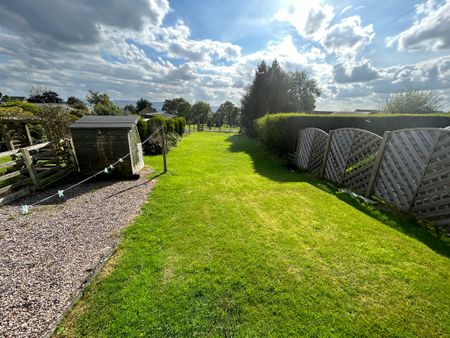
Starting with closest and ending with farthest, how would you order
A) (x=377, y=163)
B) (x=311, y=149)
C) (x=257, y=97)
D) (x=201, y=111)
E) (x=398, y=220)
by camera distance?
(x=398, y=220) < (x=377, y=163) < (x=311, y=149) < (x=257, y=97) < (x=201, y=111)

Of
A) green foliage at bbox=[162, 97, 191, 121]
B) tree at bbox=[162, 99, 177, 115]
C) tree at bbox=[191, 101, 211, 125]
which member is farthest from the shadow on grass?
tree at bbox=[162, 99, 177, 115]

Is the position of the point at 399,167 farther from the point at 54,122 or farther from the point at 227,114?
the point at 227,114

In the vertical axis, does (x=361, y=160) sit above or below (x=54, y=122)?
below

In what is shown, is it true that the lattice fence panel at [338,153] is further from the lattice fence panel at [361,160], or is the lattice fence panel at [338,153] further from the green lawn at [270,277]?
the green lawn at [270,277]

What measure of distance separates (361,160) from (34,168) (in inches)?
404

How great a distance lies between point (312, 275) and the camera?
290cm

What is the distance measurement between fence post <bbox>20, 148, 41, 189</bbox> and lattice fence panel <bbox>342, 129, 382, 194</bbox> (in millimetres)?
10091

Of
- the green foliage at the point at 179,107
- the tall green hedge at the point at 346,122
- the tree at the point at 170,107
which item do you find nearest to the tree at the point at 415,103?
the tall green hedge at the point at 346,122

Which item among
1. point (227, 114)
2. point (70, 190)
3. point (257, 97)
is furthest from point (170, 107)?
point (70, 190)

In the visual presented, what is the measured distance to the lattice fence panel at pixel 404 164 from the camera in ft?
14.4

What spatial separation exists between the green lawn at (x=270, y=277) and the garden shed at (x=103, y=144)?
304cm

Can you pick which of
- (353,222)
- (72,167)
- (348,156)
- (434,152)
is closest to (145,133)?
(72,167)

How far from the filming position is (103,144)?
23.4 ft

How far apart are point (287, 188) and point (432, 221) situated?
11.3 ft
